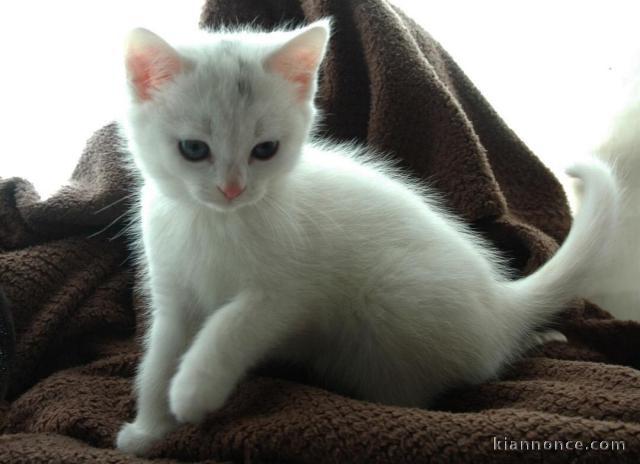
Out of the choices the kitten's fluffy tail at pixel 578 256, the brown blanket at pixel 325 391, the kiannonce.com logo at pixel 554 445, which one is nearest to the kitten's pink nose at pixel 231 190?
the brown blanket at pixel 325 391

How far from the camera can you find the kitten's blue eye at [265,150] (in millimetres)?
958

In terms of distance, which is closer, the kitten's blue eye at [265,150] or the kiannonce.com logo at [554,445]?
the kiannonce.com logo at [554,445]

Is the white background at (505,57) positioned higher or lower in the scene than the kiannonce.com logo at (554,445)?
higher

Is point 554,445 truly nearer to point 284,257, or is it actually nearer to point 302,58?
point 284,257

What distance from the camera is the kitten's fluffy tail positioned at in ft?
3.97

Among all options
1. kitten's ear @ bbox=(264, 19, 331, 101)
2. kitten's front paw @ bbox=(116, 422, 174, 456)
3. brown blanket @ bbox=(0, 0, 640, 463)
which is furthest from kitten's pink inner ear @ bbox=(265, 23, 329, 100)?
kitten's front paw @ bbox=(116, 422, 174, 456)

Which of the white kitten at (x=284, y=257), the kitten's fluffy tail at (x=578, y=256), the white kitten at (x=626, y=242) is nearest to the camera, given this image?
the white kitten at (x=284, y=257)

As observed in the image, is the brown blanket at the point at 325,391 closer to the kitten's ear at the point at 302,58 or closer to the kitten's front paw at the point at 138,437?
the kitten's front paw at the point at 138,437

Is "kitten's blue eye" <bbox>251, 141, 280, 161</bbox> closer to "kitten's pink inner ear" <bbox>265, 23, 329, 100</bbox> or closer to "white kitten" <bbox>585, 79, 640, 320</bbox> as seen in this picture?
"kitten's pink inner ear" <bbox>265, 23, 329, 100</bbox>

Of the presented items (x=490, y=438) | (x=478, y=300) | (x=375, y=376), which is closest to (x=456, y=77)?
(x=478, y=300)

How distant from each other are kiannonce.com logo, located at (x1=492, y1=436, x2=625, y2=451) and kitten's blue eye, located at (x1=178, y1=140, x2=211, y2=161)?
0.55 m

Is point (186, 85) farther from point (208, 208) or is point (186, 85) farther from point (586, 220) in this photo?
point (586, 220)

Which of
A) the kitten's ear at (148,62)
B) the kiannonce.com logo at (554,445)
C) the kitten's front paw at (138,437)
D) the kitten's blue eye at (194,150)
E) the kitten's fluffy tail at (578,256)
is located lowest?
the kitten's front paw at (138,437)

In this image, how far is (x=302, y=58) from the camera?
1005 millimetres
